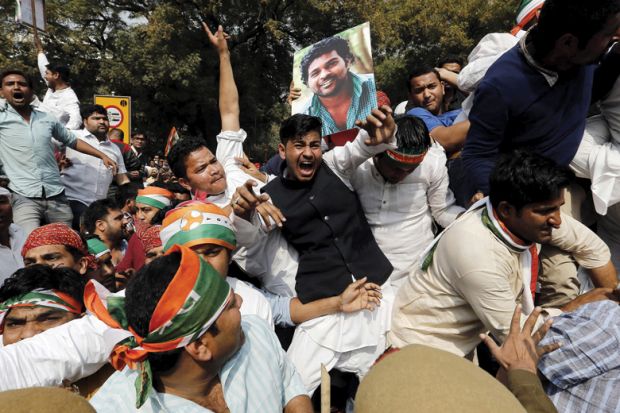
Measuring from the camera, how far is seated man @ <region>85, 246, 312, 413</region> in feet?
4.41

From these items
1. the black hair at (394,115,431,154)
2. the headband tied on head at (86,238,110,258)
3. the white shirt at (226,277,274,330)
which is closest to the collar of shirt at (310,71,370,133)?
the black hair at (394,115,431,154)

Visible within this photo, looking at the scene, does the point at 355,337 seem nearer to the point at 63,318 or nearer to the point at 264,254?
the point at 264,254

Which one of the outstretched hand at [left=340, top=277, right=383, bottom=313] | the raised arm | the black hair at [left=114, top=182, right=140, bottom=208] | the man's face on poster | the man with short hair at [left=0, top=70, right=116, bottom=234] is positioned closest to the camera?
the outstretched hand at [left=340, top=277, right=383, bottom=313]

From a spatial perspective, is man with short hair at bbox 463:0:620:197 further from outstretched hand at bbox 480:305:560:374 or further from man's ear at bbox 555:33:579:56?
outstretched hand at bbox 480:305:560:374

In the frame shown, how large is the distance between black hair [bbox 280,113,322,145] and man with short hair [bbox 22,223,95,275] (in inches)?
61.1

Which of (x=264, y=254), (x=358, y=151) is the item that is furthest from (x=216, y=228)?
(x=358, y=151)

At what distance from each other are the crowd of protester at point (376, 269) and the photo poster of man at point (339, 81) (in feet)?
0.11

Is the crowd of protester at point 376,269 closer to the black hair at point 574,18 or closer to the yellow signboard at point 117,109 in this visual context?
the black hair at point 574,18

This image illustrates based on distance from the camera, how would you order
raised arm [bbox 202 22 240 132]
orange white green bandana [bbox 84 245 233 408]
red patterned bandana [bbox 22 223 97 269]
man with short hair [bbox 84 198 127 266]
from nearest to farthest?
orange white green bandana [bbox 84 245 233 408]
red patterned bandana [bbox 22 223 97 269]
raised arm [bbox 202 22 240 132]
man with short hair [bbox 84 198 127 266]

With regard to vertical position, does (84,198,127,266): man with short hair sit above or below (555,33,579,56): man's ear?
below

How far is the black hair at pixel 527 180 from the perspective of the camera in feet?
6.31

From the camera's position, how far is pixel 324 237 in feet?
8.38

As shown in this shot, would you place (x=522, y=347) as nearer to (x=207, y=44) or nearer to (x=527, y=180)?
(x=527, y=180)

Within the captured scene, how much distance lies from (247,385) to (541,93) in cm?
186
